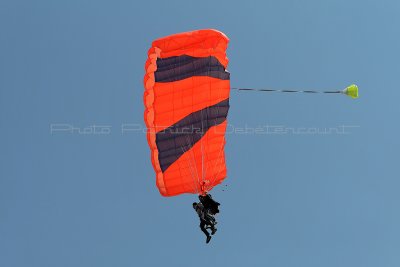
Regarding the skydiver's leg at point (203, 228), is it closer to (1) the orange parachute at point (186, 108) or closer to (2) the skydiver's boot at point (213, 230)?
(2) the skydiver's boot at point (213, 230)

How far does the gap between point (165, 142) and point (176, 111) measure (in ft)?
2.96

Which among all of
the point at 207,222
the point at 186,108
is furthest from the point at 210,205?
the point at 186,108

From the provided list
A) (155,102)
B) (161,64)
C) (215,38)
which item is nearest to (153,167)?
(155,102)

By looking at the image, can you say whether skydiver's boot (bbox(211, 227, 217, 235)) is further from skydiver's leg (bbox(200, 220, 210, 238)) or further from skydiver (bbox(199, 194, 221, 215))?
skydiver (bbox(199, 194, 221, 215))

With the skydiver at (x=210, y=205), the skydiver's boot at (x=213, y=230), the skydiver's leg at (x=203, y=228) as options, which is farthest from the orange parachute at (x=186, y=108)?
the skydiver's boot at (x=213, y=230)

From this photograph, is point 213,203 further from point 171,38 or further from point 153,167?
point 171,38

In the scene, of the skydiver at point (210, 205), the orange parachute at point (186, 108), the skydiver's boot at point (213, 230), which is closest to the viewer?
the skydiver's boot at point (213, 230)

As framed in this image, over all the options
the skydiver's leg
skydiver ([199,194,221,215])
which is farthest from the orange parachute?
the skydiver's leg

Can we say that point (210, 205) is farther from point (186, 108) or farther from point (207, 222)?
point (186, 108)

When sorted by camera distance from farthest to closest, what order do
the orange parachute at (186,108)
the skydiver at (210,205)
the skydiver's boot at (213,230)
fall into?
the orange parachute at (186,108) → the skydiver at (210,205) → the skydiver's boot at (213,230)

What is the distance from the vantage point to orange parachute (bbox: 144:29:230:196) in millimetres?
15906

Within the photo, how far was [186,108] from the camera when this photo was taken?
1625 centimetres

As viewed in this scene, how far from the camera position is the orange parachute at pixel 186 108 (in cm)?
1591

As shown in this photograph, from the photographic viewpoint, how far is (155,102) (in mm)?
16125
